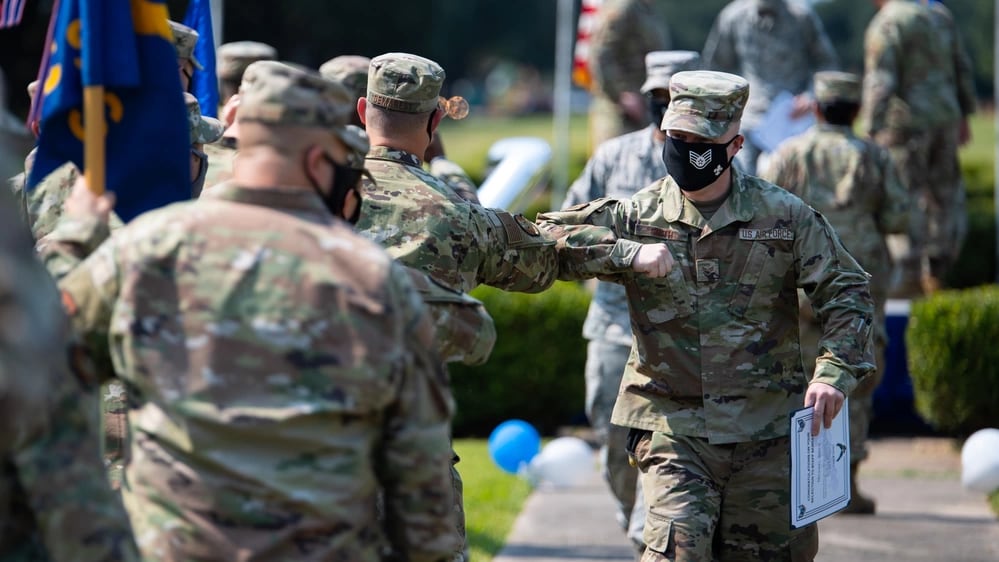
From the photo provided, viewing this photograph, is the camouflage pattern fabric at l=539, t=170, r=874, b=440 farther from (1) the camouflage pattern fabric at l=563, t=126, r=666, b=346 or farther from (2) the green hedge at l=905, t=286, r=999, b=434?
(2) the green hedge at l=905, t=286, r=999, b=434

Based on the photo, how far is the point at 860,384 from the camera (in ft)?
28.2

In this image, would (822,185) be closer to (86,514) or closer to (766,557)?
(766,557)

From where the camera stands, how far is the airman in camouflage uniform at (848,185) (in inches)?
352

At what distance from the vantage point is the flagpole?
4000mm

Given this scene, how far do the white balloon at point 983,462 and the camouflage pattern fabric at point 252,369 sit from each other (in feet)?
20.2

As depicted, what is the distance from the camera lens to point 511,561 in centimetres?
806

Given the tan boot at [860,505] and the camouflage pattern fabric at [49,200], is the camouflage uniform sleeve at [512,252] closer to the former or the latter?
the camouflage pattern fabric at [49,200]

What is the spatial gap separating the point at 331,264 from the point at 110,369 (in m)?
0.62

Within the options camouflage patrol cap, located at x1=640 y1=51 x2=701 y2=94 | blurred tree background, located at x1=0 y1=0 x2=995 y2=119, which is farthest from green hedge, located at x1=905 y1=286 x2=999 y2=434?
blurred tree background, located at x1=0 y1=0 x2=995 y2=119

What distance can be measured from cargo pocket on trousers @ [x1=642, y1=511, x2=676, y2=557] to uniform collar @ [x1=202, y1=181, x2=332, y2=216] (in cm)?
229

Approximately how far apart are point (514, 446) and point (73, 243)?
644 centimetres

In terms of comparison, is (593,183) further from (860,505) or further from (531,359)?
(531,359)

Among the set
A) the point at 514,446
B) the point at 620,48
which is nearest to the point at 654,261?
the point at 514,446

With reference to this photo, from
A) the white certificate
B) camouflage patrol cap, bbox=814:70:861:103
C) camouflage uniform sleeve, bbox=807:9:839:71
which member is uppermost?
camouflage patrol cap, bbox=814:70:861:103
